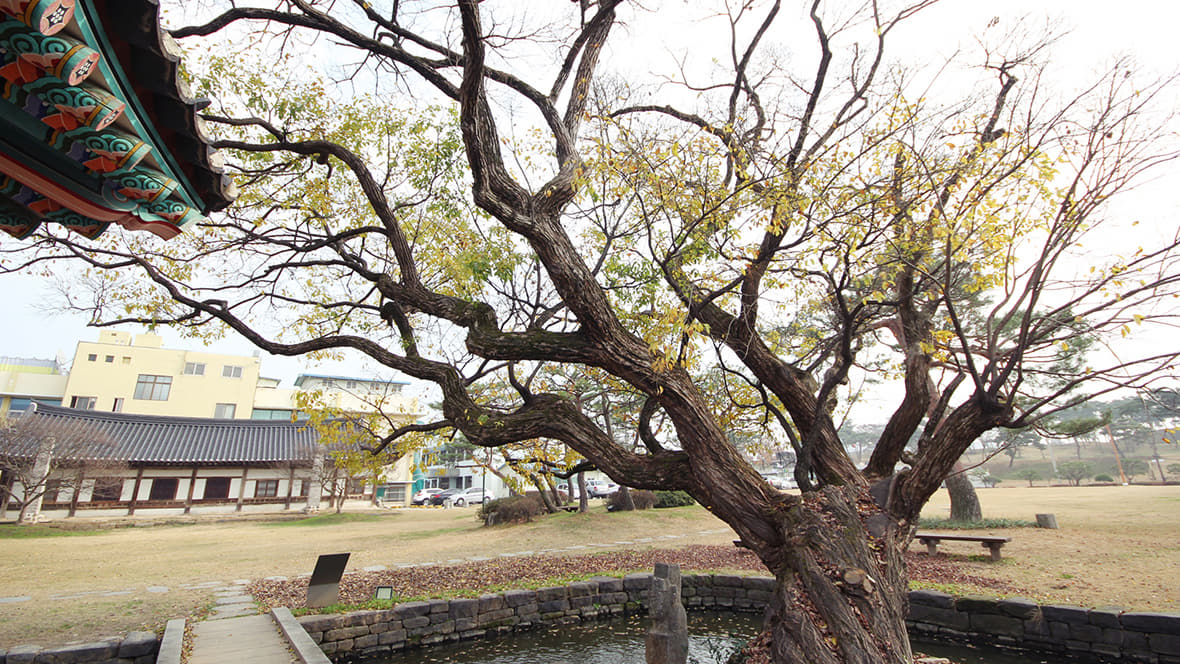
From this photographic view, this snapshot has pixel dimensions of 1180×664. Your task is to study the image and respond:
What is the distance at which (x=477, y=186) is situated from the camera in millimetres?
5223

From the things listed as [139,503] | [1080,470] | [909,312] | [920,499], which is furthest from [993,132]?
[1080,470]

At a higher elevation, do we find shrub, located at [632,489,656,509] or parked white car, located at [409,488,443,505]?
shrub, located at [632,489,656,509]

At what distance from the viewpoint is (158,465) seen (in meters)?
23.6

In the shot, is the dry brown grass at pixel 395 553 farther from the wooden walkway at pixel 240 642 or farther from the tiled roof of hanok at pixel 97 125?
the tiled roof of hanok at pixel 97 125

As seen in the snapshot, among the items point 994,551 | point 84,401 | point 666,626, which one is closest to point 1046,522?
point 994,551

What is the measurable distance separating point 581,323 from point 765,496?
97.3 inches

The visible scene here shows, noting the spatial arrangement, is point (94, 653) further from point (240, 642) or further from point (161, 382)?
point (161, 382)

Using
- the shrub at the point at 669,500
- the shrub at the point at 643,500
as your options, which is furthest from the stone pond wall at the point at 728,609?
the shrub at the point at 669,500

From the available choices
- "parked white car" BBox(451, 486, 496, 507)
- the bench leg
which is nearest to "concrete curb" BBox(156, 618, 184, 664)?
the bench leg

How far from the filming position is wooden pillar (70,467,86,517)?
2012 centimetres

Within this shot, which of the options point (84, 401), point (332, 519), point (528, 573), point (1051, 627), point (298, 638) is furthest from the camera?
point (84, 401)

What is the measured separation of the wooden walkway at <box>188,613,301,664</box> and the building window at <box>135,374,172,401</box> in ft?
105

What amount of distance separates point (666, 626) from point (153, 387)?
36902mm

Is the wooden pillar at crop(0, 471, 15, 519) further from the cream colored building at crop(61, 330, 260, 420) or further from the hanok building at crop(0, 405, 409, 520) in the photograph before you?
the cream colored building at crop(61, 330, 260, 420)
